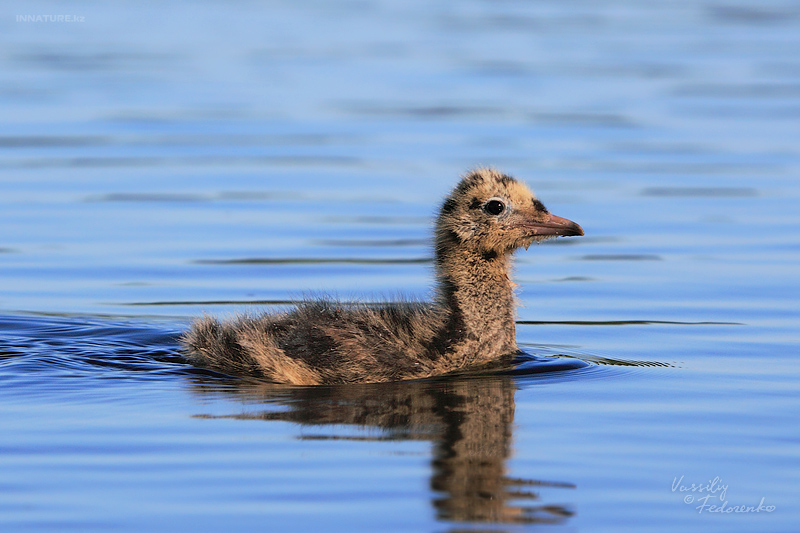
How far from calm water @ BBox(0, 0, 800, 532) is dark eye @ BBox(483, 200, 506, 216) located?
67cm

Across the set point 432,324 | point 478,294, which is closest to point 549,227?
point 478,294

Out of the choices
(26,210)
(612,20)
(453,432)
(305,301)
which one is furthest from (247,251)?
(612,20)

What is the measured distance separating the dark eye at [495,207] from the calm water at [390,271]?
2.19ft

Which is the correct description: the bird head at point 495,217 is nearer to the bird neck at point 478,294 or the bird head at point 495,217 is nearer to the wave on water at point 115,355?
the bird neck at point 478,294

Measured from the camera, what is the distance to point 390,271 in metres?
12.4

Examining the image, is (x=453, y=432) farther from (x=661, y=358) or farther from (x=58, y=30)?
(x=58, y=30)

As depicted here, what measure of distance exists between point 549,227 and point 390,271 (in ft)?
9.91

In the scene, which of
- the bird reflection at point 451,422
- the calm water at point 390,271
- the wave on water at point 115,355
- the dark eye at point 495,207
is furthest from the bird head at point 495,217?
the bird reflection at point 451,422

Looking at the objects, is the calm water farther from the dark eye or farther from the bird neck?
the dark eye

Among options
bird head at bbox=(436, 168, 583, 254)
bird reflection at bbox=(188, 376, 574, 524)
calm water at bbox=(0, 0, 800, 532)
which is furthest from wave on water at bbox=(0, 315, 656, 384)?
bird head at bbox=(436, 168, 583, 254)

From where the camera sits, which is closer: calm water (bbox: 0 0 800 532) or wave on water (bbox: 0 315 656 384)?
calm water (bbox: 0 0 800 532)

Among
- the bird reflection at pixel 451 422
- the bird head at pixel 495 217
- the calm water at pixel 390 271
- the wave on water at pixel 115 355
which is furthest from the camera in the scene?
the bird head at pixel 495 217

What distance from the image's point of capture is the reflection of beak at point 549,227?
9523 mm

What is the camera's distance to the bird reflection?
6.39 m
